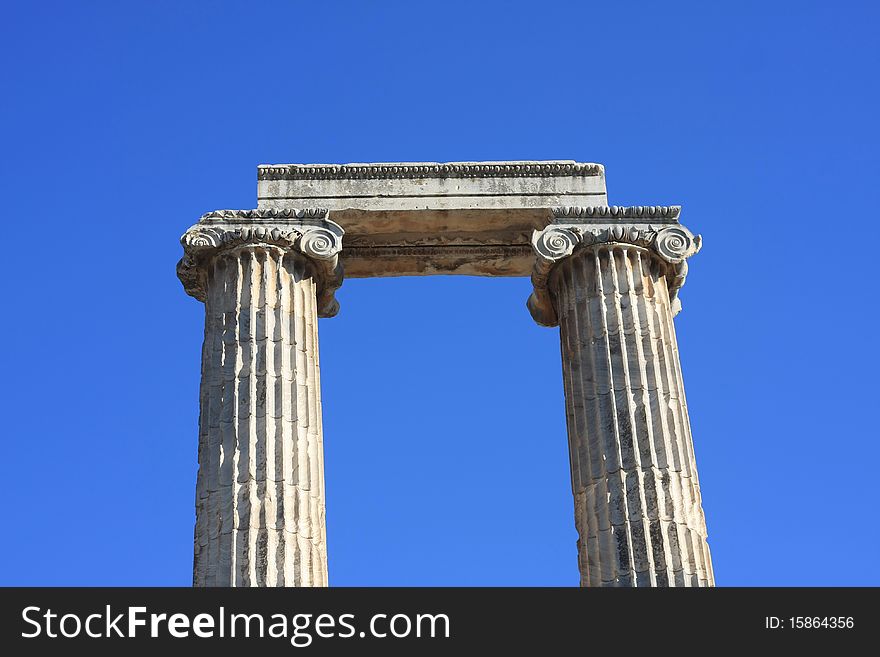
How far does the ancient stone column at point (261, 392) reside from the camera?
31.2 metres

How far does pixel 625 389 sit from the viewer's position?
108 ft

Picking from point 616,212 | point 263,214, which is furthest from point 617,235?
point 263,214

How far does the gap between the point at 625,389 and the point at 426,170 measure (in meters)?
5.81

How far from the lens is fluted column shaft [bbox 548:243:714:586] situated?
31453 mm

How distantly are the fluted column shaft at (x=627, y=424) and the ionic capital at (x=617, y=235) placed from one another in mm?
159

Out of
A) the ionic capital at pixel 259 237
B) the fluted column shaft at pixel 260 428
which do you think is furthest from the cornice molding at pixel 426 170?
the fluted column shaft at pixel 260 428

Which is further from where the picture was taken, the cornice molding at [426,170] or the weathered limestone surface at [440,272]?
the cornice molding at [426,170]

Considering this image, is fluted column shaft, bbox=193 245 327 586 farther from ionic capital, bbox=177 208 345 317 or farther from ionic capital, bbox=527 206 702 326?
ionic capital, bbox=527 206 702 326

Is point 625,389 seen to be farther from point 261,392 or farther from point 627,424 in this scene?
point 261,392

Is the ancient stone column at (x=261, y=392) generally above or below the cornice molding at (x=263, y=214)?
below

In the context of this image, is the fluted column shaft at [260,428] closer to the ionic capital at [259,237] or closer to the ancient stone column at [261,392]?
the ancient stone column at [261,392]

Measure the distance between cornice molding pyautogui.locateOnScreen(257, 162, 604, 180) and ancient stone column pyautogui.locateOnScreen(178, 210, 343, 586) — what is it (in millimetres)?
1126
